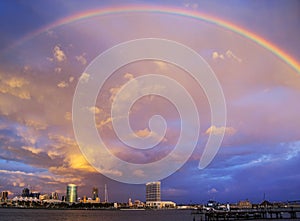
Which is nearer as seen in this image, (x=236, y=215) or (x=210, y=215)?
(x=210, y=215)

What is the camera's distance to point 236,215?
141 meters

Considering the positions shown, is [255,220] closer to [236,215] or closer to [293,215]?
[236,215]

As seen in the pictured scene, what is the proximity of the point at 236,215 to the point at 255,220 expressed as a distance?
1625 centimetres

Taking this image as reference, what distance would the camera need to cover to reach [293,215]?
146250 millimetres

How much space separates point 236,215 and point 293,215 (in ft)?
90.8

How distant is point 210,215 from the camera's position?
12975 centimetres

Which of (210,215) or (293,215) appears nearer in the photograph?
(210,215)

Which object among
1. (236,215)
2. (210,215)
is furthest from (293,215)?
(210,215)

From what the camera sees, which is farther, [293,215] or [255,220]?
[293,215]

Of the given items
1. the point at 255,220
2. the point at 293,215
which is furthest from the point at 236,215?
the point at 293,215

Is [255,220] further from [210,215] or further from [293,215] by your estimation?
[293,215]

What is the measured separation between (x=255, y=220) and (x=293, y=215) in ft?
106

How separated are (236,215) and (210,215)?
17.7m

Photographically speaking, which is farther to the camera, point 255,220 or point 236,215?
point 236,215
